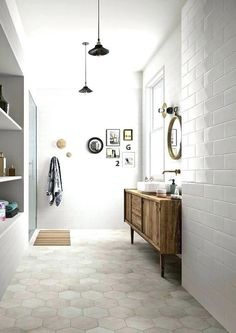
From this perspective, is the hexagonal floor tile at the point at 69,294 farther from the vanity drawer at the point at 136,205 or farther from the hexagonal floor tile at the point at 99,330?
the vanity drawer at the point at 136,205

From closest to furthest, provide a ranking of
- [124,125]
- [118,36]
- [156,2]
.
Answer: [156,2], [118,36], [124,125]

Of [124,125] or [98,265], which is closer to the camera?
[98,265]

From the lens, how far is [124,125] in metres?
7.27

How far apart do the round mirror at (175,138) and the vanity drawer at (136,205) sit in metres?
0.75

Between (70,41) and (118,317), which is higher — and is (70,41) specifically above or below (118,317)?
above

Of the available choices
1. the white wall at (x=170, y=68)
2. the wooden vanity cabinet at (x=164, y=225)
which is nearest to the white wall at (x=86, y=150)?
the white wall at (x=170, y=68)

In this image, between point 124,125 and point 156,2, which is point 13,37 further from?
point 124,125

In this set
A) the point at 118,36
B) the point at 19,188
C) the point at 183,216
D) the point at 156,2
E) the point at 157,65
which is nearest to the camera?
the point at 183,216

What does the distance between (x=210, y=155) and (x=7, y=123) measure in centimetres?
225

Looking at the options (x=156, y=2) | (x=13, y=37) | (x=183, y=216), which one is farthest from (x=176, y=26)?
(x=183, y=216)

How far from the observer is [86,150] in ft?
23.6

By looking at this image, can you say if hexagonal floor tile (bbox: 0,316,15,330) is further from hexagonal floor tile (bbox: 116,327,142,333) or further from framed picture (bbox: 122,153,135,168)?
framed picture (bbox: 122,153,135,168)

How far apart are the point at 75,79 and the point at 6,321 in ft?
17.1

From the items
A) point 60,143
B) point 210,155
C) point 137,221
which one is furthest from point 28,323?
point 60,143
